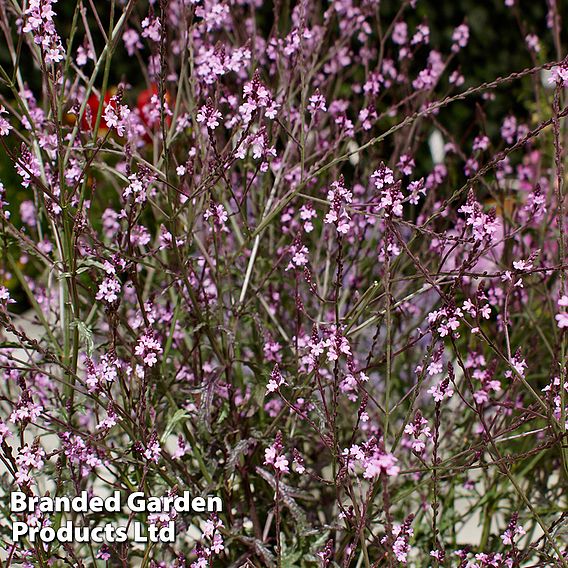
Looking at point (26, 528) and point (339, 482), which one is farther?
point (26, 528)

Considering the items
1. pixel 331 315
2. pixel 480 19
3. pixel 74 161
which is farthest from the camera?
pixel 480 19

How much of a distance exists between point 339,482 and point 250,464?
0.64 metres

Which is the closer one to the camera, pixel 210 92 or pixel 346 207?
pixel 346 207

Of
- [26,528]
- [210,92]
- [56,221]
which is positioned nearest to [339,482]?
[26,528]

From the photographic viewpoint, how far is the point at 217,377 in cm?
221

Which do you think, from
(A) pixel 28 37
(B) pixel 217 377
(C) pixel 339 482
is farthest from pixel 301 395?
(A) pixel 28 37

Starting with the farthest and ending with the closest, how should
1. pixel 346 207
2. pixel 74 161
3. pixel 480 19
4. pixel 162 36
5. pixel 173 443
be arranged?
1. pixel 480 19
2. pixel 173 443
3. pixel 74 161
4. pixel 346 207
5. pixel 162 36

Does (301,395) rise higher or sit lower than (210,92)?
lower

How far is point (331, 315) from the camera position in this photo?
2.99m

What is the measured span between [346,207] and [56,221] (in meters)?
0.72

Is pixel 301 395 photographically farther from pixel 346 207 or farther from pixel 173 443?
pixel 173 443

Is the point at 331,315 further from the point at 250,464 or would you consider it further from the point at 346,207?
the point at 346,207

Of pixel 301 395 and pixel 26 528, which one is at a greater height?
pixel 301 395

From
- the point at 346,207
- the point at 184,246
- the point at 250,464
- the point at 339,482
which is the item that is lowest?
the point at 339,482
